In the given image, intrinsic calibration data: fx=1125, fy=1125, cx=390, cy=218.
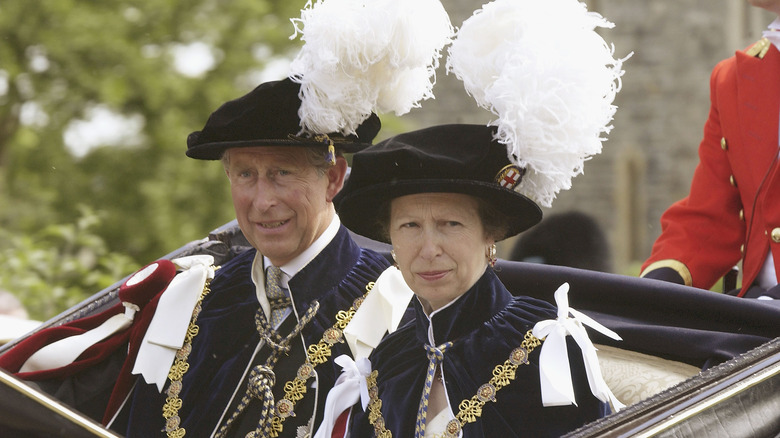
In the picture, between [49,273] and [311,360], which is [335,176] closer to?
[311,360]

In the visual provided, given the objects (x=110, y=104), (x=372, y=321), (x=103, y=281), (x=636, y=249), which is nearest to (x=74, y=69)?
(x=110, y=104)

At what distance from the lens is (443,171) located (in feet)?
7.88

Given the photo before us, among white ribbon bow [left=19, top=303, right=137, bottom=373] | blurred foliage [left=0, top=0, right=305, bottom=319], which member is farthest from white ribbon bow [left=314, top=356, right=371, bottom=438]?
blurred foliage [left=0, top=0, right=305, bottom=319]

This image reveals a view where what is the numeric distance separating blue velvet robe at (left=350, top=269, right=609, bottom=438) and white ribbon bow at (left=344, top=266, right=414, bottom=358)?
0.68 feet

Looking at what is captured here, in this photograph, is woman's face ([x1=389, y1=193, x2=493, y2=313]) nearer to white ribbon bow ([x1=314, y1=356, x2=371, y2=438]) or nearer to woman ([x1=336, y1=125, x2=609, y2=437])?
woman ([x1=336, y1=125, x2=609, y2=437])

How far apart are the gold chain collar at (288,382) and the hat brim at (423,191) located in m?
0.38

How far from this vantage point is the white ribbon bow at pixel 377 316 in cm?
288

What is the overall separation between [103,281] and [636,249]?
10.9 m

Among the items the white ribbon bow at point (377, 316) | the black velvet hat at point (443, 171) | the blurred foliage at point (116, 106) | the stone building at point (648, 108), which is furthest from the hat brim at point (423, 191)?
the stone building at point (648, 108)

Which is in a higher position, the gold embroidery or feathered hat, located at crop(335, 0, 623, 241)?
feathered hat, located at crop(335, 0, 623, 241)

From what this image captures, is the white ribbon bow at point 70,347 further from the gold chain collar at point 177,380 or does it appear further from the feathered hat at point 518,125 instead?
the feathered hat at point 518,125

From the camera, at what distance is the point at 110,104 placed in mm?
11547

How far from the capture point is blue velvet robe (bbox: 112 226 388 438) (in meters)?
2.99

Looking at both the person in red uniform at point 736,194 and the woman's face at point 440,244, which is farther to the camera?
the person in red uniform at point 736,194
